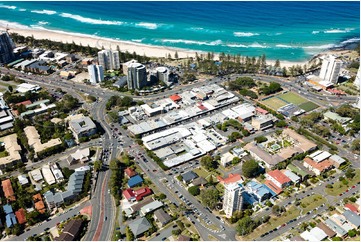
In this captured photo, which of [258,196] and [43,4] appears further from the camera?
[43,4]

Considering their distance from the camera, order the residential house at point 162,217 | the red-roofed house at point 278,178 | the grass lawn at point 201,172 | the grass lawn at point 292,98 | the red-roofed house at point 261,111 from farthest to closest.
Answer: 1. the grass lawn at point 292,98
2. the red-roofed house at point 261,111
3. the grass lawn at point 201,172
4. the red-roofed house at point 278,178
5. the residential house at point 162,217

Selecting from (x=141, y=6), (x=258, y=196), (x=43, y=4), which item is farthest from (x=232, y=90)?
(x=43, y=4)

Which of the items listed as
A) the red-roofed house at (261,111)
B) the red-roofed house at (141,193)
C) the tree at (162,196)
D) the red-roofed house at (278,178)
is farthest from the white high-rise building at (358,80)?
the red-roofed house at (141,193)

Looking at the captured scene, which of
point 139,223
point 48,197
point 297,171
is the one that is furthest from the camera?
point 297,171

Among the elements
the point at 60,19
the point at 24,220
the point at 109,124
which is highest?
the point at 60,19

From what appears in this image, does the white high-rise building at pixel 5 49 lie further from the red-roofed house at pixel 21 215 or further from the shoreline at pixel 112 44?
the red-roofed house at pixel 21 215

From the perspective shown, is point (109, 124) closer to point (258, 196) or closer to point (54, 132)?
point (54, 132)
